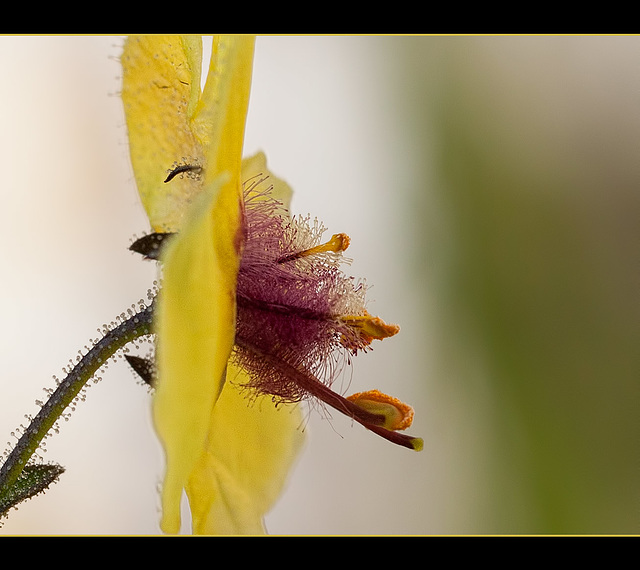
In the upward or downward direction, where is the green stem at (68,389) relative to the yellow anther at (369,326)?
downward

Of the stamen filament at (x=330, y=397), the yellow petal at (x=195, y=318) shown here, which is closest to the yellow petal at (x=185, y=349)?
the yellow petal at (x=195, y=318)

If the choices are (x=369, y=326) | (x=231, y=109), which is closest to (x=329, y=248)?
(x=369, y=326)

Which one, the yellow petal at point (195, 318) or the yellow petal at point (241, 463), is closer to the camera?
the yellow petal at point (195, 318)

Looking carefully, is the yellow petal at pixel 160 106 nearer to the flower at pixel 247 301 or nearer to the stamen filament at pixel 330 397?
the flower at pixel 247 301

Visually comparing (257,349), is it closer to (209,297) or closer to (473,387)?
(209,297)

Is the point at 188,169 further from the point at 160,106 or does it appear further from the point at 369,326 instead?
the point at 369,326

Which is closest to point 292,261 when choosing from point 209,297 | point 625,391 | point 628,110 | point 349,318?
point 349,318
